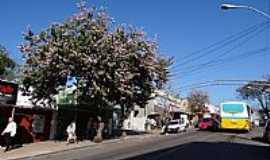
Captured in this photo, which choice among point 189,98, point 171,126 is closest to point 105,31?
point 171,126

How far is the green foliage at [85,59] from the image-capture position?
97.9 feet

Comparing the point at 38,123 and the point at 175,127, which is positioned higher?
the point at 175,127

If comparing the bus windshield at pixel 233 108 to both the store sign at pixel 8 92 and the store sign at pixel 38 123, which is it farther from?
the store sign at pixel 8 92

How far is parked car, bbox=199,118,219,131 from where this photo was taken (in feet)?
181

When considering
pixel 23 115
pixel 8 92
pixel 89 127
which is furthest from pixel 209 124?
pixel 8 92

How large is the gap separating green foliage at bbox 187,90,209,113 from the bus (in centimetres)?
4171

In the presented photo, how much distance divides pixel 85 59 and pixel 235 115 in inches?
850

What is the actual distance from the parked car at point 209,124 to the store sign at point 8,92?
100 ft

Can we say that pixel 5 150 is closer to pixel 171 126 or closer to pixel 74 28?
pixel 74 28

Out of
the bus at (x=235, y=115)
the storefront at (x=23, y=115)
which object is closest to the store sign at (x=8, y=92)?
the storefront at (x=23, y=115)

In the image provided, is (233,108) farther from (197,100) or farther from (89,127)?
(197,100)

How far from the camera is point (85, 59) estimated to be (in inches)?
1159

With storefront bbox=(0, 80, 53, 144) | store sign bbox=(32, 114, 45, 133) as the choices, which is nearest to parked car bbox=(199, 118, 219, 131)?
storefront bbox=(0, 80, 53, 144)

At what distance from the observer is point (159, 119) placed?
6588 cm
